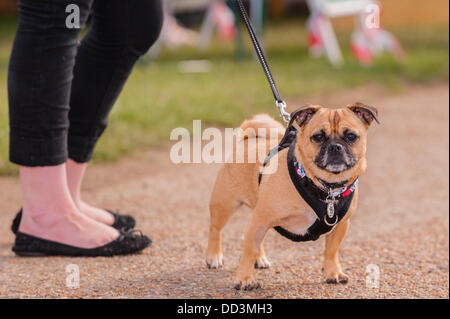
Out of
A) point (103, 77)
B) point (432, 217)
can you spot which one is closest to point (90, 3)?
point (103, 77)

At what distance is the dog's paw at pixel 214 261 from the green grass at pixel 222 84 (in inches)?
84.2

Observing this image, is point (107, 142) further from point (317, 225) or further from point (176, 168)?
point (317, 225)

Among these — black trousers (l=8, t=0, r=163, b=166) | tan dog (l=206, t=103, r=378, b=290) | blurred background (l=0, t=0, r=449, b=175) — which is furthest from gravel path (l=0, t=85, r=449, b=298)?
blurred background (l=0, t=0, r=449, b=175)

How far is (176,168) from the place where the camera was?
457 centimetres

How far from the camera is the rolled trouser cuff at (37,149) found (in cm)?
243

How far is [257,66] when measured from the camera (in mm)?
8766

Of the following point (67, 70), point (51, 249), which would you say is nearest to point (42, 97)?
point (67, 70)

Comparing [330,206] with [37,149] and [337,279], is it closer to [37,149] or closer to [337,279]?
[337,279]

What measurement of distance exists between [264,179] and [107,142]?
2.83 meters

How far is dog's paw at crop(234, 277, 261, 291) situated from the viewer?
7.84ft

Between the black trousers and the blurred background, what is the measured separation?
1.81 meters

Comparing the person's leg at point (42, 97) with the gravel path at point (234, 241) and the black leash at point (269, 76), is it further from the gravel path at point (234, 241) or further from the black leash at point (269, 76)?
the black leash at point (269, 76)

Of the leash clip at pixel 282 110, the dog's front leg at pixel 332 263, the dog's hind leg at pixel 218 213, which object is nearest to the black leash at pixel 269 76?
the leash clip at pixel 282 110

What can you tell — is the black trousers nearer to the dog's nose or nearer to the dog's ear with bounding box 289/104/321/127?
the dog's ear with bounding box 289/104/321/127
